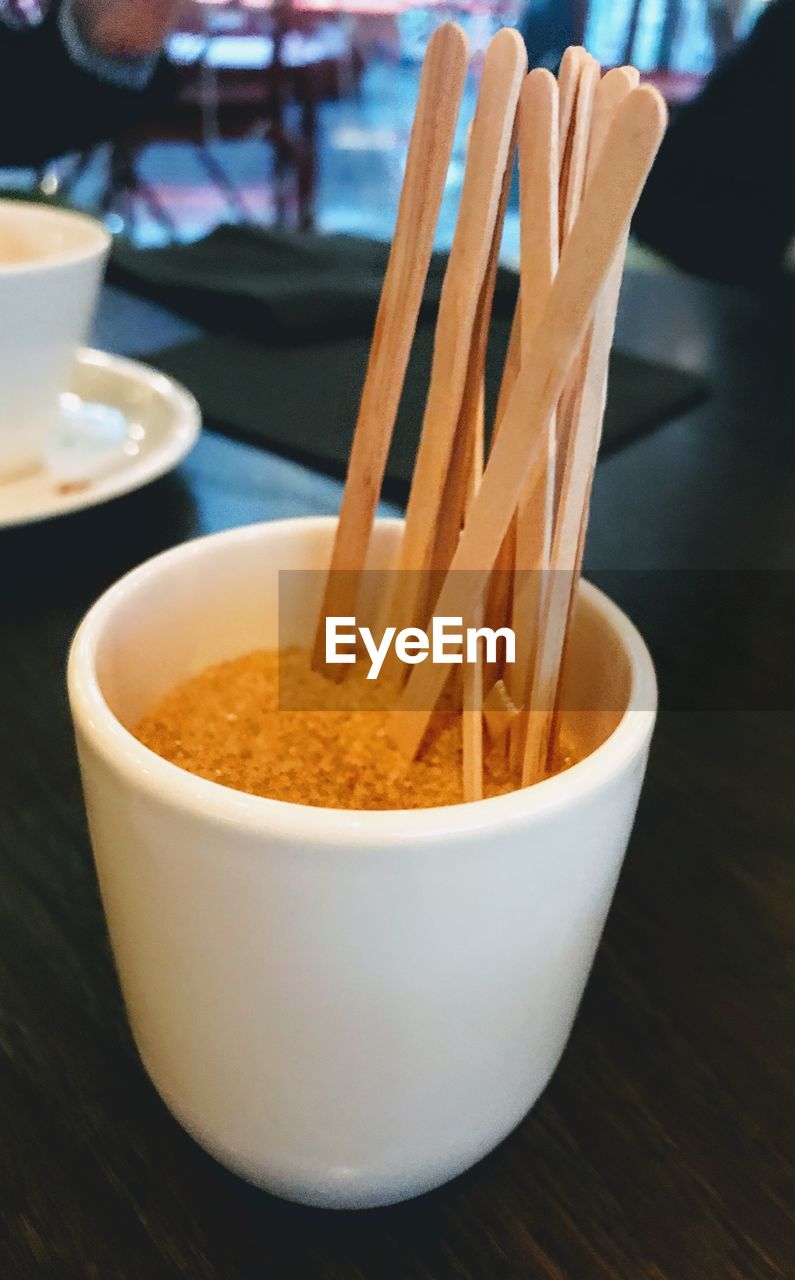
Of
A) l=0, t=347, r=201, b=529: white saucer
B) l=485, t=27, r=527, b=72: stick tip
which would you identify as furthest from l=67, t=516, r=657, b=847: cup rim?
l=0, t=347, r=201, b=529: white saucer

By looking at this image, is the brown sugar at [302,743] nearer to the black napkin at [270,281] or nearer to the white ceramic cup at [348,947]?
the white ceramic cup at [348,947]

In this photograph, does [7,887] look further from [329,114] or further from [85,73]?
[329,114]

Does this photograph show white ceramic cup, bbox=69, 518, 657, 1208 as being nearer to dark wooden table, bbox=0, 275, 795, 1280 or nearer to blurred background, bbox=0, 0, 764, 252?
dark wooden table, bbox=0, 275, 795, 1280

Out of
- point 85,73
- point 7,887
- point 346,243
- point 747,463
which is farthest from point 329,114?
point 7,887

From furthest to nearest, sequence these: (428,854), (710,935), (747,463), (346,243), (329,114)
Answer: (329,114) < (346,243) < (747,463) < (710,935) < (428,854)

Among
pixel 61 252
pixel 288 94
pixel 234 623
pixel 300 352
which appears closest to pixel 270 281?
pixel 300 352

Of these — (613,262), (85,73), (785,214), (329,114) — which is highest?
(613,262)
